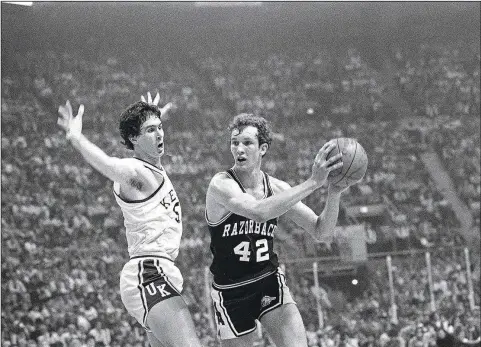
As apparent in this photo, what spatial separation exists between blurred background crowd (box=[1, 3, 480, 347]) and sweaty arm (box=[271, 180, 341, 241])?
9135 mm

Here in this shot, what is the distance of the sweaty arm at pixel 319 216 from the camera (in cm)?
552

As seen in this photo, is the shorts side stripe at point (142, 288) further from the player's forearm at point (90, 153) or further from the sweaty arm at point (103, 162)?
the player's forearm at point (90, 153)

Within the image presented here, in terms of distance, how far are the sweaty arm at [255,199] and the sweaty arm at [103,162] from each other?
0.67m

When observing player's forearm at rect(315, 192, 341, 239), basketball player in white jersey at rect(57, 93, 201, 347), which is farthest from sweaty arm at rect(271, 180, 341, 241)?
basketball player in white jersey at rect(57, 93, 201, 347)

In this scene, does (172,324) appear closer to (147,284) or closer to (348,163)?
(147,284)

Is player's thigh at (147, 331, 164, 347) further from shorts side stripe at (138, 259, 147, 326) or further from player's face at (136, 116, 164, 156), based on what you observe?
player's face at (136, 116, 164, 156)

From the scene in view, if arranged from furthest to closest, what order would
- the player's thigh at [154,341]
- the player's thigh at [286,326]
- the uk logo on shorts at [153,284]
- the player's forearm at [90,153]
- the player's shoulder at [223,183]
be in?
the player's shoulder at [223,183]
the player's thigh at [286,326]
the player's thigh at [154,341]
the uk logo on shorts at [153,284]
the player's forearm at [90,153]

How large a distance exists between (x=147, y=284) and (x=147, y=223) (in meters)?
0.39

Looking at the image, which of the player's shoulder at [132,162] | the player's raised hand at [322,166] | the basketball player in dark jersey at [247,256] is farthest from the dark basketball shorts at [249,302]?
the player's shoulder at [132,162]

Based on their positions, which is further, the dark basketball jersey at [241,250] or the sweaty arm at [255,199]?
the dark basketball jersey at [241,250]

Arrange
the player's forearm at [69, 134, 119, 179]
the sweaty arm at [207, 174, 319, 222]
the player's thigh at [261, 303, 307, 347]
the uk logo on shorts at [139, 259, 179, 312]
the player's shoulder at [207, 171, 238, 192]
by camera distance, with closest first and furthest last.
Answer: the player's forearm at [69, 134, 119, 179] < the uk logo on shorts at [139, 259, 179, 312] < the sweaty arm at [207, 174, 319, 222] < the player's thigh at [261, 303, 307, 347] < the player's shoulder at [207, 171, 238, 192]

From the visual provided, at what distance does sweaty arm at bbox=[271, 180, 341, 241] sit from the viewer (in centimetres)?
552

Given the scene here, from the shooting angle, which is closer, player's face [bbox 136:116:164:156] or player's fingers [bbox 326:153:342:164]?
player's fingers [bbox 326:153:342:164]

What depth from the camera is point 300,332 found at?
5324mm
